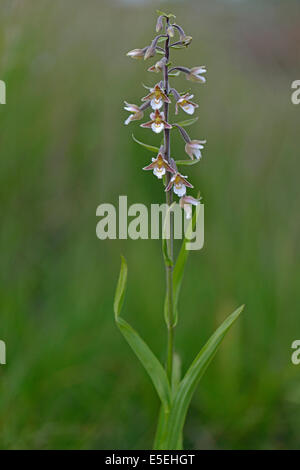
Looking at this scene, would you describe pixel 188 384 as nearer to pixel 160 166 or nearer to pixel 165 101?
pixel 160 166

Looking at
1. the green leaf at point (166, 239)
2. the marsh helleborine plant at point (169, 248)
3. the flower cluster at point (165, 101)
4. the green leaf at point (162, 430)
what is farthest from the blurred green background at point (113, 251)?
the flower cluster at point (165, 101)

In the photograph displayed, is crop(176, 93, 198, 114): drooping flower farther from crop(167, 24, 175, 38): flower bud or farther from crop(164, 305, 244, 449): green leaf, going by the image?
crop(164, 305, 244, 449): green leaf

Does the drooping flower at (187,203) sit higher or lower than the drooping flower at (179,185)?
lower

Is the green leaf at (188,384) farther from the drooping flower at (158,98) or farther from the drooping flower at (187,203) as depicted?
the drooping flower at (158,98)

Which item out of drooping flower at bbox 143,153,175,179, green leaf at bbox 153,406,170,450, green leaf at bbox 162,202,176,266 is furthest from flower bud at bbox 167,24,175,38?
green leaf at bbox 153,406,170,450
